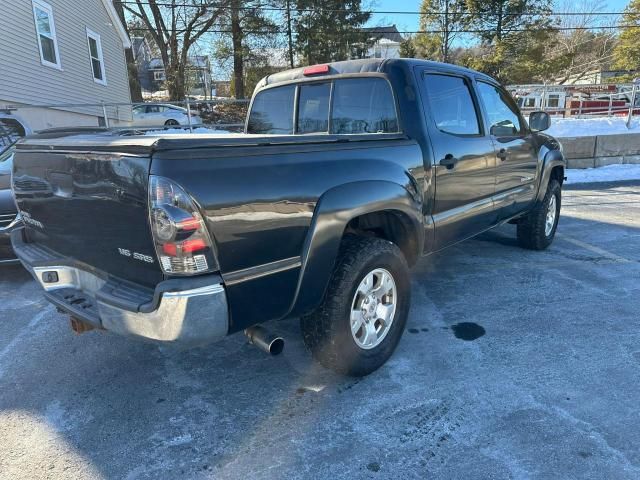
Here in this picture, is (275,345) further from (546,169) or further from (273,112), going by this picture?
(546,169)

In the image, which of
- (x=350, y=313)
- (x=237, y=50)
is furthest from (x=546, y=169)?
(x=237, y=50)

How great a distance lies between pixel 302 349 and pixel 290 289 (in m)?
1.11

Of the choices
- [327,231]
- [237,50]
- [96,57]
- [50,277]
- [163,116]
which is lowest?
[50,277]

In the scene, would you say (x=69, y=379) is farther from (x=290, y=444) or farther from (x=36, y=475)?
(x=290, y=444)

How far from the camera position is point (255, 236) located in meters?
2.17

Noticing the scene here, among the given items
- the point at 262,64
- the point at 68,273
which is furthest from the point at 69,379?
the point at 262,64

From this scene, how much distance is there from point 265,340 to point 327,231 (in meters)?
0.65

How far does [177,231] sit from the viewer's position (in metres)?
1.95

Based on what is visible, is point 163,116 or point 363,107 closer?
point 363,107

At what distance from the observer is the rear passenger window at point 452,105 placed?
3.48 meters

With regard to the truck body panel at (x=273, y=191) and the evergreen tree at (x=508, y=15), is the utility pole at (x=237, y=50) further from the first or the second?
the truck body panel at (x=273, y=191)

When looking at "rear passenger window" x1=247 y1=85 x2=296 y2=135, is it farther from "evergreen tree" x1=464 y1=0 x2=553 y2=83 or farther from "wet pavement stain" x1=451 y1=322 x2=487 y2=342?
"evergreen tree" x1=464 y1=0 x2=553 y2=83

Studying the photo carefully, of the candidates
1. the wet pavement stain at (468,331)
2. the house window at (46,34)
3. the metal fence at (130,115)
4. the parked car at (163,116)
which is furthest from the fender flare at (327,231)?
the parked car at (163,116)

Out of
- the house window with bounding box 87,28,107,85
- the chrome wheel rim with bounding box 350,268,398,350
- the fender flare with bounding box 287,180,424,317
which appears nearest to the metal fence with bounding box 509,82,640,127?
the chrome wheel rim with bounding box 350,268,398,350
